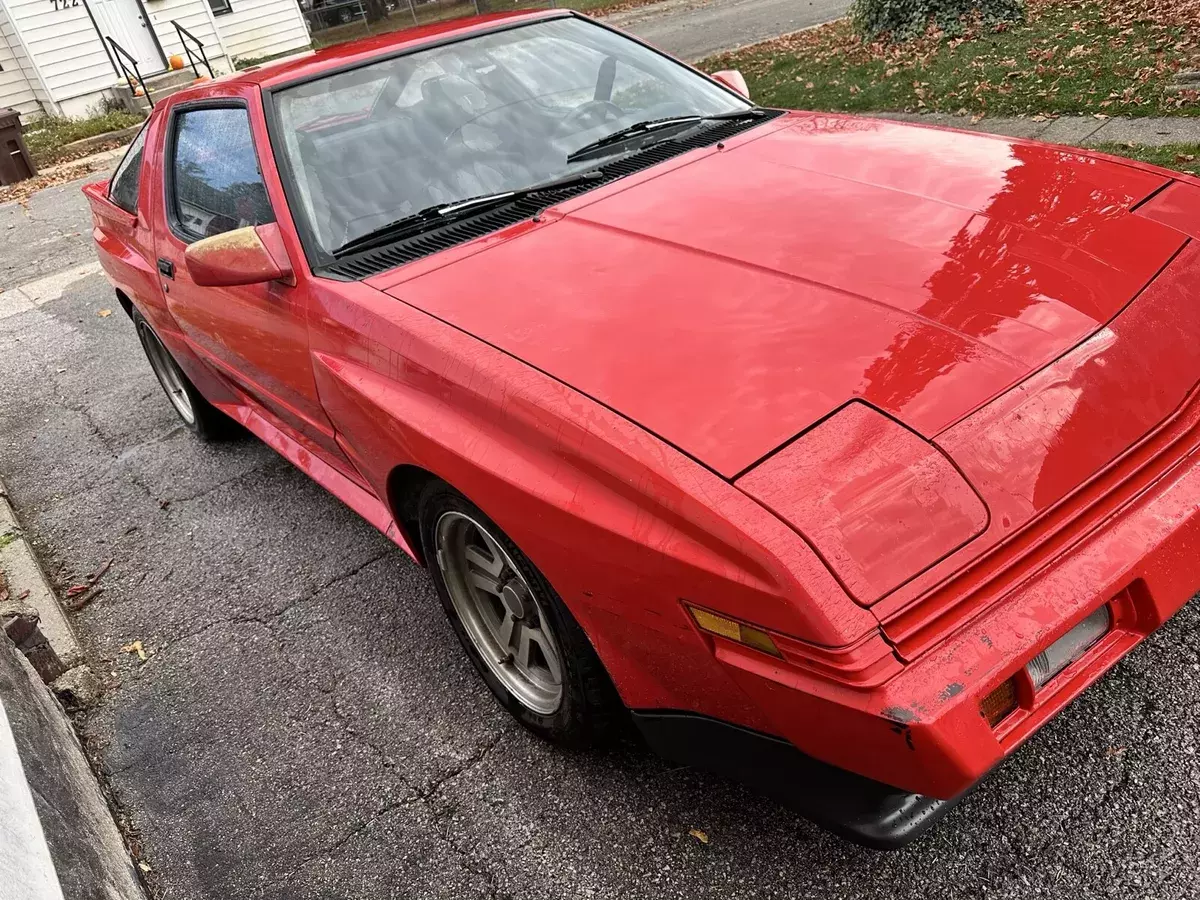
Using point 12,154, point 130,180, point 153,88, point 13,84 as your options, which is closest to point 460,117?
point 130,180

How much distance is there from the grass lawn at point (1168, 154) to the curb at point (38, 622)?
16.4ft

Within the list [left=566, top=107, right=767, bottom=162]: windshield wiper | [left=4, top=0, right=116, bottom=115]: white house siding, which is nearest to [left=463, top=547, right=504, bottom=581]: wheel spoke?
[left=566, top=107, right=767, bottom=162]: windshield wiper

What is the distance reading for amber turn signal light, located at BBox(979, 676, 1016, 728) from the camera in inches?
60.1

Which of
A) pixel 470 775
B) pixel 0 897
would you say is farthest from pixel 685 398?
pixel 0 897

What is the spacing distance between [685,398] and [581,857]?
1114mm

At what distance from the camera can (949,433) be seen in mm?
1637

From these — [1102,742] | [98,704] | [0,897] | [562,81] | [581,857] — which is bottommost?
[1102,742]

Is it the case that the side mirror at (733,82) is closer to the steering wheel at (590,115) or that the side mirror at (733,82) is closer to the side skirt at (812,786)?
the steering wheel at (590,115)

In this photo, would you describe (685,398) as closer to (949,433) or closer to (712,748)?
(949,433)

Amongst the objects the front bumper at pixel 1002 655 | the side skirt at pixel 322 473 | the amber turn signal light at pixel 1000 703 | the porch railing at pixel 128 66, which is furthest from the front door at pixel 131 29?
the amber turn signal light at pixel 1000 703

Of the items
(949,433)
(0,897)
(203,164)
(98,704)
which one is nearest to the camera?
(0,897)

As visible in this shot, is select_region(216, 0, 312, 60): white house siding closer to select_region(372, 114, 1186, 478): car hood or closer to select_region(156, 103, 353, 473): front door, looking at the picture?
select_region(156, 103, 353, 473): front door

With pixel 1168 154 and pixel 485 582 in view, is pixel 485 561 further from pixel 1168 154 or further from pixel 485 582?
pixel 1168 154

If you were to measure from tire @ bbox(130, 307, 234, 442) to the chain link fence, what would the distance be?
19679mm
